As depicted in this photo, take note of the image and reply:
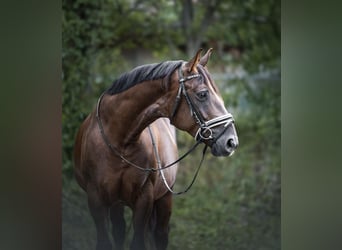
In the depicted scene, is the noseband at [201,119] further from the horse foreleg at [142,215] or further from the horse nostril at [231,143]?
the horse foreleg at [142,215]

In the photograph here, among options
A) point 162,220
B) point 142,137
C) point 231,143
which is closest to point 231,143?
point 231,143

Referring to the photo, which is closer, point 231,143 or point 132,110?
point 231,143

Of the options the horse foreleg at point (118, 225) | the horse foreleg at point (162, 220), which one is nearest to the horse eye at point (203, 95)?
the horse foreleg at point (162, 220)

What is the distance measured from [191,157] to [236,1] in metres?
2.52

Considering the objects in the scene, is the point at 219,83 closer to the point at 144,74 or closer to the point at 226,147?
the point at 144,74

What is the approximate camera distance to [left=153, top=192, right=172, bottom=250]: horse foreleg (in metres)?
3.67

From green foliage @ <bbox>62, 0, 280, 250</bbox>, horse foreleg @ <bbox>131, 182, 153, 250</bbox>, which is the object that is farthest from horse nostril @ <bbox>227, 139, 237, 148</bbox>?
green foliage @ <bbox>62, 0, 280, 250</bbox>

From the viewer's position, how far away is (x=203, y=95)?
320 cm

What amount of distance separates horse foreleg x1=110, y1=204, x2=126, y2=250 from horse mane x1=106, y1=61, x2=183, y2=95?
2.23 ft

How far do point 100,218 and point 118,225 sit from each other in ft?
0.54

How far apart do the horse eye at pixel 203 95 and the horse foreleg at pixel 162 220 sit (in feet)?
2.28

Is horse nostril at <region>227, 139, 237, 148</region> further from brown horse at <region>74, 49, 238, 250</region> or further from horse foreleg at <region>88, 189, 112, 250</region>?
horse foreleg at <region>88, 189, 112, 250</region>

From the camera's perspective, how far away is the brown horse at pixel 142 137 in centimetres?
321
